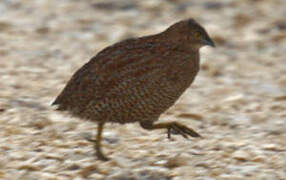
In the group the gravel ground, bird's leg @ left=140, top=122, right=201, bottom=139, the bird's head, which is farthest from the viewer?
bird's leg @ left=140, top=122, right=201, bottom=139

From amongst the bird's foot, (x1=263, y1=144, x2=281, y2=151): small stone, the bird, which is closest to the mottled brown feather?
the bird

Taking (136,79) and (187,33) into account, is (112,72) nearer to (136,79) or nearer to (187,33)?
(136,79)

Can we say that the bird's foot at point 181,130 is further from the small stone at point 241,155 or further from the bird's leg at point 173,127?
the small stone at point 241,155

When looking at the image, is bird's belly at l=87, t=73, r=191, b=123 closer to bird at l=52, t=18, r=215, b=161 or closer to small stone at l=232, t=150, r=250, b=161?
bird at l=52, t=18, r=215, b=161

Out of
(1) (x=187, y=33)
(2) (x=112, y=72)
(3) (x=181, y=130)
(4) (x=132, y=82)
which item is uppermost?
(1) (x=187, y=33)

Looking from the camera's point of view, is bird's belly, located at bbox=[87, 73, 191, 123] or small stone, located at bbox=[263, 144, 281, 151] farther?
small stone, located at bbox=[263, 144, 281, 151]

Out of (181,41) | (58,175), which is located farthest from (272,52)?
(58,175)

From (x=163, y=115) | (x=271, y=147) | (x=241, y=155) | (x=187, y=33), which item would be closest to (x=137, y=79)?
(x=187, y=33)
